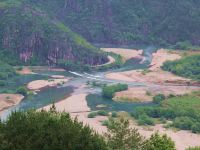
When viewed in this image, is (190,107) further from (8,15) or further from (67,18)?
(67,18)

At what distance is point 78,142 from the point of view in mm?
31297

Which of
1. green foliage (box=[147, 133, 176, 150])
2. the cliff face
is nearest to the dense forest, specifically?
the cliff face

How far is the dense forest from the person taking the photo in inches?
4336

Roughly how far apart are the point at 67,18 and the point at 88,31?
23.4 feet

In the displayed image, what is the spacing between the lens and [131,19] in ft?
481

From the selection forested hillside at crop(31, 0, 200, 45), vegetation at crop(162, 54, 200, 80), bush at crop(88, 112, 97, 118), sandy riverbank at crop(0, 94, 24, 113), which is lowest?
bush at crop(88, 112, 97, 118)

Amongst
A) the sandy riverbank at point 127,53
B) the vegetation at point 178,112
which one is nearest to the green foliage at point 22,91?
the vegetation at point 178,112

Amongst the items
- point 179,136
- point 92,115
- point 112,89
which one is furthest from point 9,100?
point 179,136

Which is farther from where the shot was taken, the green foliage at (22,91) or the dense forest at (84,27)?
the dense forest at (84,27)

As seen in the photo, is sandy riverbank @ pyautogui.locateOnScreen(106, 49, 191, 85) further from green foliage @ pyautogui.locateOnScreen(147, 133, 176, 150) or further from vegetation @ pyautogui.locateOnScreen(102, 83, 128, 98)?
green foliage @ pyautogui.locateOnScreen(147, 133, 176, 150)

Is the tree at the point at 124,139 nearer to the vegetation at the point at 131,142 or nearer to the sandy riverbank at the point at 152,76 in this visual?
the vegetation at the point at 131,142

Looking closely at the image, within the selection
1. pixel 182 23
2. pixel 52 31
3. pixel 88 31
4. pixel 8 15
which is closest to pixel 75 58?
pixel 52 31

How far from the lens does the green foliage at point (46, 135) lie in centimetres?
3073

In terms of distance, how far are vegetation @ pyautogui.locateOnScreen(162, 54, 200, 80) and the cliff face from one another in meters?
14.7
